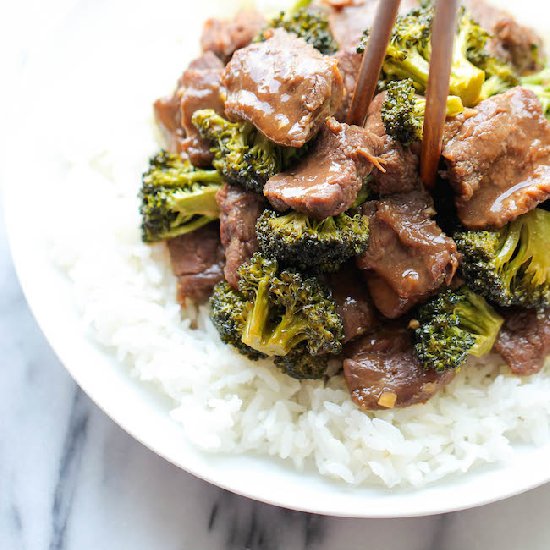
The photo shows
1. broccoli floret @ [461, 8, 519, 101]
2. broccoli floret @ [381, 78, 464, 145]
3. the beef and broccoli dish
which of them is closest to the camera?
the beef and broccoli dish

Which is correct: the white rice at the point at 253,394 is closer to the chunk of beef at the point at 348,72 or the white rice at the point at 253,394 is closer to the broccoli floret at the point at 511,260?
the broccoli floret at the point at 511,260

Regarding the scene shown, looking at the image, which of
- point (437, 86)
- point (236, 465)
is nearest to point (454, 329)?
point (437, 86)

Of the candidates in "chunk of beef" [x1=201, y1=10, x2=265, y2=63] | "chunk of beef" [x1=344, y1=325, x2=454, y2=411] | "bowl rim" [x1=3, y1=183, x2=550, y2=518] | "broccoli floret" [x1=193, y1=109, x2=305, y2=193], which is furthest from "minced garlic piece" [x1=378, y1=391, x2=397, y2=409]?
"chunk of beef" [x1=201, y1=10, x2=265, y2=63]

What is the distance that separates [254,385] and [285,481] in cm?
53

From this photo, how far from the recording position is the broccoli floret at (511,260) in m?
3.72

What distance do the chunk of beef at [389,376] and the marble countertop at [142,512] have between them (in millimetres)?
872

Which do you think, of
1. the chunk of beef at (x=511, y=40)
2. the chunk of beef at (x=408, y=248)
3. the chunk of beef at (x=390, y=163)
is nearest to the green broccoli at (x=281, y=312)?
the chunk of beef at (x=408, y=248)

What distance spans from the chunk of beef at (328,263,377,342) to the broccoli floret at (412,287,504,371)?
0.80 feet

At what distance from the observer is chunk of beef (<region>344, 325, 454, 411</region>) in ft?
12.6

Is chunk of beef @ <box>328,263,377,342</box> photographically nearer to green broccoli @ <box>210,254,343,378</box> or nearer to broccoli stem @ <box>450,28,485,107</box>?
green broccoli @ <box>210,254,343,378</box>

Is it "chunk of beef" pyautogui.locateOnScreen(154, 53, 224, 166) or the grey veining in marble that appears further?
the grey veining in marble

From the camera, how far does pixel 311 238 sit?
348 cm

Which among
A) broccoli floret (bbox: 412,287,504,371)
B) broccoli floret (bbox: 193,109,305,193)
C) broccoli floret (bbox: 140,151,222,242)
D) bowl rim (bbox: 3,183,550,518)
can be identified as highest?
broccoli floret (bbox: 193,109,305,193)

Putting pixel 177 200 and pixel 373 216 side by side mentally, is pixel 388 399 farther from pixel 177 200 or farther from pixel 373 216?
pixel 177 200
